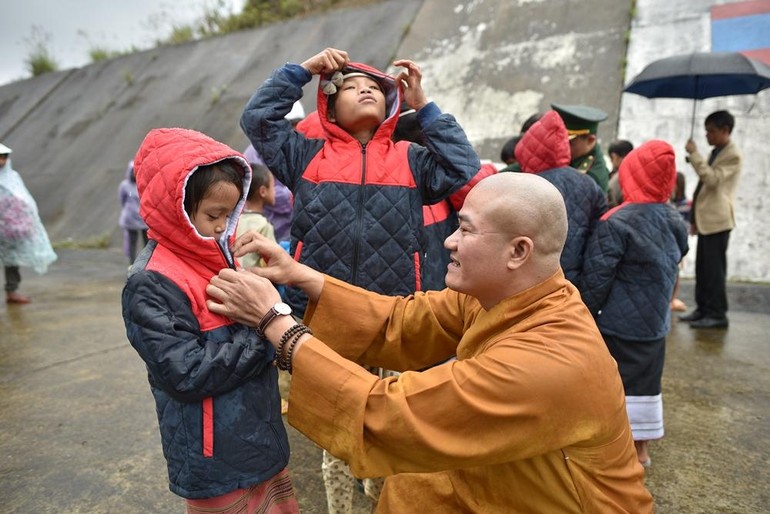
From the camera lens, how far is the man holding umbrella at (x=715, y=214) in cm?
498

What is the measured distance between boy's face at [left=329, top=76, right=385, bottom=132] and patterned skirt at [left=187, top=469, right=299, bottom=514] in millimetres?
1251

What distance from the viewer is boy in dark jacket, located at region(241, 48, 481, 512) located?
7.09 feet

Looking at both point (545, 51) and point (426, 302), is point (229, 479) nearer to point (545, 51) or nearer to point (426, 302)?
point (426, 302)

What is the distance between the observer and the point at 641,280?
2.88m

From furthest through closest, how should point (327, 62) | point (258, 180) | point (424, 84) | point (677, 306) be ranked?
1. point (424, 84)
2. point (677, 306)
3. point (258, 180)
4. point (327, 62)

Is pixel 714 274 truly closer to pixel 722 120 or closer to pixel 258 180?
pixel 722 120

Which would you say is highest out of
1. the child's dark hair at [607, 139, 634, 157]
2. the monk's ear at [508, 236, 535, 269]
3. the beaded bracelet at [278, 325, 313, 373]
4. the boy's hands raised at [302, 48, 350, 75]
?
the boy's hands raised at [302, 48, 350, 75]

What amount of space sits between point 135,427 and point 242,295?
6.68 ft

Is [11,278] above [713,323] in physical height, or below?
above

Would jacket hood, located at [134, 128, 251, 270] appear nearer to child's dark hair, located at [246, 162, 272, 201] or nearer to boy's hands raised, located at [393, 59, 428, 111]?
boy's hands raised, located at [393, 59, 428, 111]

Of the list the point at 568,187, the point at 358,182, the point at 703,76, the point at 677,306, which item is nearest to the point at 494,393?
the point at 358,182

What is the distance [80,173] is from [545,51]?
8.92m

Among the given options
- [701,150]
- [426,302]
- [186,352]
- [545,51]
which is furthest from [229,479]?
[545,51]

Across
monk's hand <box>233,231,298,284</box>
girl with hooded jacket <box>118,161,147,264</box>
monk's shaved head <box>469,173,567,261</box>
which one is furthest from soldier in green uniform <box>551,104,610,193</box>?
girl with hooded jacket <box>118,161,147,264</box>
